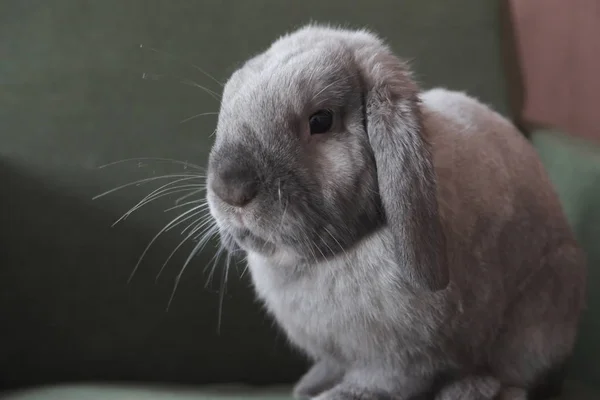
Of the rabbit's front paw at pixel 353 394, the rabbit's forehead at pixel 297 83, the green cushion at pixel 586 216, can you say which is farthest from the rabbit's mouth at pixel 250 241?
the green cushion at pixel 586 216

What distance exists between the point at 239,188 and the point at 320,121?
0.48 ft

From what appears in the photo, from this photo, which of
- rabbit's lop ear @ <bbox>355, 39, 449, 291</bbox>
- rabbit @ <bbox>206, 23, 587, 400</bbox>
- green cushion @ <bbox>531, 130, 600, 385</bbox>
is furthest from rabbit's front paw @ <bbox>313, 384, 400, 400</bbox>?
green cushion @ <bbox>531, 130, 600, 385</bbox>

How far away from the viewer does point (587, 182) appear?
Answer: 1.37m

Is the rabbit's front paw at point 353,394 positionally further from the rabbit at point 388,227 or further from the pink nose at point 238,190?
the pink nose at point 238,190

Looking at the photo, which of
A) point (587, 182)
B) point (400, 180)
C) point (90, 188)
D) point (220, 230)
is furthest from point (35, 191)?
point (587, 182)

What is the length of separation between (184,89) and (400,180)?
0.74 metres

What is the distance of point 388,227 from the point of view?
95 cm

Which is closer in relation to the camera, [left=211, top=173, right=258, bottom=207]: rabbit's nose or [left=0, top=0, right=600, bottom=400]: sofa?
[left=211, top=173, right=258, bottom=207]: rabbit's nose

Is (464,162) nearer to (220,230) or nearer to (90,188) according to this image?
(220,230)

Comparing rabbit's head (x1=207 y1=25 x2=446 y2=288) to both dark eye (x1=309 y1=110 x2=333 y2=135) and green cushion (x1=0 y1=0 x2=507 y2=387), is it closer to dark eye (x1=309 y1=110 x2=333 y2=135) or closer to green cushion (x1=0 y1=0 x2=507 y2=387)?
dark eye (x1=309 y1=110 x2=333 y2=135)

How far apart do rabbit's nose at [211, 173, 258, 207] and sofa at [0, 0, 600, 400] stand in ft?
1.59

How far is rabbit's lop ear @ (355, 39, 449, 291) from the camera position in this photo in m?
0.89

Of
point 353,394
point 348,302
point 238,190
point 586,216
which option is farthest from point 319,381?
point 586,216

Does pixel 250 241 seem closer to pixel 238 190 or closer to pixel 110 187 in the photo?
pixel 238 190
